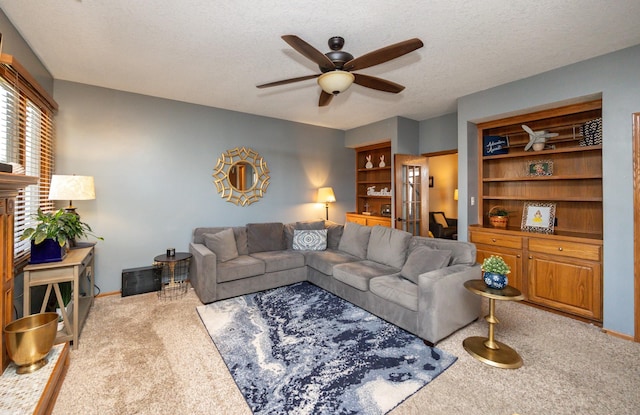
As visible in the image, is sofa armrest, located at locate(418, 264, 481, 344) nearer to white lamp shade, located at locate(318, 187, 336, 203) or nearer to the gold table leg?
the gold table leg

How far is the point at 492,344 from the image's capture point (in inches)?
92.3

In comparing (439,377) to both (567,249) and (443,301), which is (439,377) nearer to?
(443,301)

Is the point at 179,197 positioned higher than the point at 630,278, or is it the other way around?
the point at 179,197

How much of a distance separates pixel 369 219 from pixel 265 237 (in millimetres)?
2285

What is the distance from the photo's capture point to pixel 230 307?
3.27m

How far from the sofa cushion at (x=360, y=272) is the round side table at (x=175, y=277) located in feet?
6.42

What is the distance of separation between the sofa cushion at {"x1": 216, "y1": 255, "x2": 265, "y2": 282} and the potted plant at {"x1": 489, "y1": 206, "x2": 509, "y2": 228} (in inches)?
126

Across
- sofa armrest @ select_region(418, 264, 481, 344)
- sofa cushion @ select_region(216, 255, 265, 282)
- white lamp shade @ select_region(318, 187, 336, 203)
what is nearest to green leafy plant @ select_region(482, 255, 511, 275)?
sofa armrest @ select_region(418, 264, 481, 344)

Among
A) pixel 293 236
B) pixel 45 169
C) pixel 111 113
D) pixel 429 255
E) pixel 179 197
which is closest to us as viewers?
pixel 429 255

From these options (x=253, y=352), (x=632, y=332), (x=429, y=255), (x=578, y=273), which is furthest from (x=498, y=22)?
(x=253, y=352)

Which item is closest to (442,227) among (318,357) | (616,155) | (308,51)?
(616,155)

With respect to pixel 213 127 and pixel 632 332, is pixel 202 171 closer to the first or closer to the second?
pixel 213 127

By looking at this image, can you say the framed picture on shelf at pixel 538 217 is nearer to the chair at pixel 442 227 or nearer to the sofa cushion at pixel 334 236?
the sofa cushion at pixel 334 236

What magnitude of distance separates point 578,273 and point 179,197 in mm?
5025
